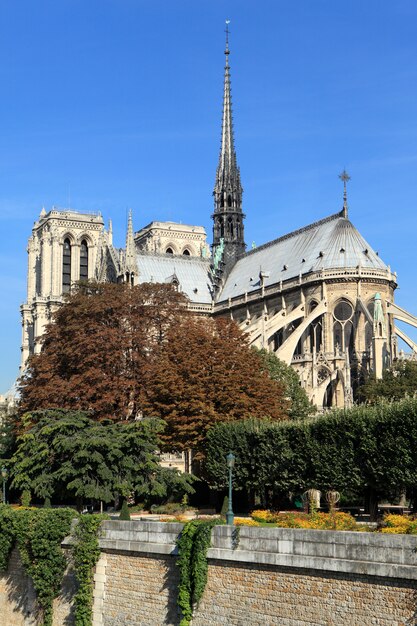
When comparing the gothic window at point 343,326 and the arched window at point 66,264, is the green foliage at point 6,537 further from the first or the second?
the arched window at point 66,264

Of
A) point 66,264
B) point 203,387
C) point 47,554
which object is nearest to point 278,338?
point 203,387

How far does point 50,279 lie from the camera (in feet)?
418

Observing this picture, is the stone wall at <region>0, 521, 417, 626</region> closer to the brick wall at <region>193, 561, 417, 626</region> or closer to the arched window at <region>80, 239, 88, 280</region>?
the brick wall at <region>193, 561, 417, 626</region>

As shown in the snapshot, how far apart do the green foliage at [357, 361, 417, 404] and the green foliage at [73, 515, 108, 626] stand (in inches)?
1467

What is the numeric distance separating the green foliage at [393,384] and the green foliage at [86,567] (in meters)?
37.3

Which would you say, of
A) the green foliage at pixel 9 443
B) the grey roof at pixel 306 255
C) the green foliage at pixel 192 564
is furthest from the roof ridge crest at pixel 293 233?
the green foliage at pixel 192 564

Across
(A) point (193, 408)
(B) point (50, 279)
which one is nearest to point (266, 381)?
(A) point (193, 408)

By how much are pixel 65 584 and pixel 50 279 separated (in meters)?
96.9

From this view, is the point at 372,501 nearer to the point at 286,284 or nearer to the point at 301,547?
the point at 301,547

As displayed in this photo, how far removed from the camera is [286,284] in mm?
90125

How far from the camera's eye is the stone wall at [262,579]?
21.7 metres

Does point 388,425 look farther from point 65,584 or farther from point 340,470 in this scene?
point 65,584

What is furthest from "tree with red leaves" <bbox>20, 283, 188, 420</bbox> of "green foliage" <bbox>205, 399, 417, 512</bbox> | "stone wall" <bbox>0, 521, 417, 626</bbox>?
"stone wall" <bbox>0, 521, 417, 626</bbox>

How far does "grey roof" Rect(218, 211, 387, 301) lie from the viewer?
87.1m
